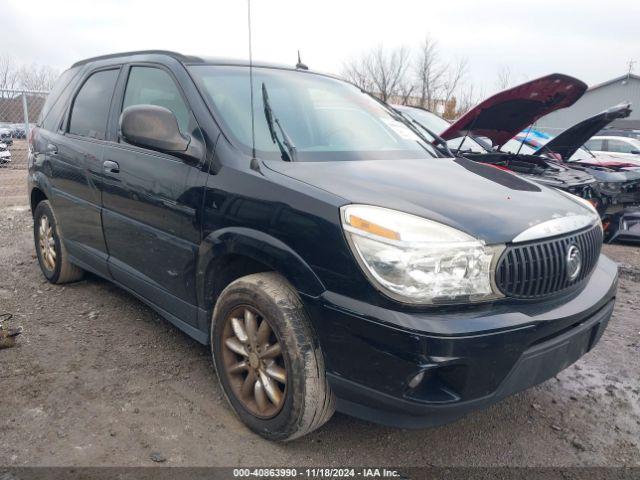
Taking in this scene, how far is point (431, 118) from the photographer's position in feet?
24.4

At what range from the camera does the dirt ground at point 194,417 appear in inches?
94.0

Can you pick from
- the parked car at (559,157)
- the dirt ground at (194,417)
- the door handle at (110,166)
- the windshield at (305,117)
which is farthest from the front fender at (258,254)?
the parked car at (559,157)

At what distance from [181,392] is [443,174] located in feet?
6.08

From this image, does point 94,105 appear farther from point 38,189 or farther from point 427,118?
point 427,118

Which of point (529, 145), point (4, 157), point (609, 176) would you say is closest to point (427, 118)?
point (529, 145)

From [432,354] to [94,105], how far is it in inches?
122

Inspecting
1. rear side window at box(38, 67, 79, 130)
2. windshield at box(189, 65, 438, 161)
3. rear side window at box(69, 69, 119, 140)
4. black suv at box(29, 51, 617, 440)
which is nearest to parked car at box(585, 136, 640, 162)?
windshield at box(189, 65, 438, 161)

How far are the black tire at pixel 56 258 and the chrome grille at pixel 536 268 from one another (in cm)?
352

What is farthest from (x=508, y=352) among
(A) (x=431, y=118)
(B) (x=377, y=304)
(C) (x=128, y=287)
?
(A) (x=431, y=118)

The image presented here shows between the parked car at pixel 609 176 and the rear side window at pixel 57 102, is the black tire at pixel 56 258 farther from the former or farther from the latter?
the parked car at pixel 609 176

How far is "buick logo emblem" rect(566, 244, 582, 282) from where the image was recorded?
224 cm

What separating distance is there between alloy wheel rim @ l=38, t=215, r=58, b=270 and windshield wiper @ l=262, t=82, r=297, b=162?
100.0 inches

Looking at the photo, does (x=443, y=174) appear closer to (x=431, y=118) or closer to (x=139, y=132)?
(x=139, y=132)

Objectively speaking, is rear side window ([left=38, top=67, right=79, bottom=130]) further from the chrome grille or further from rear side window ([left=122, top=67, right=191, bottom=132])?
the chrome grille
